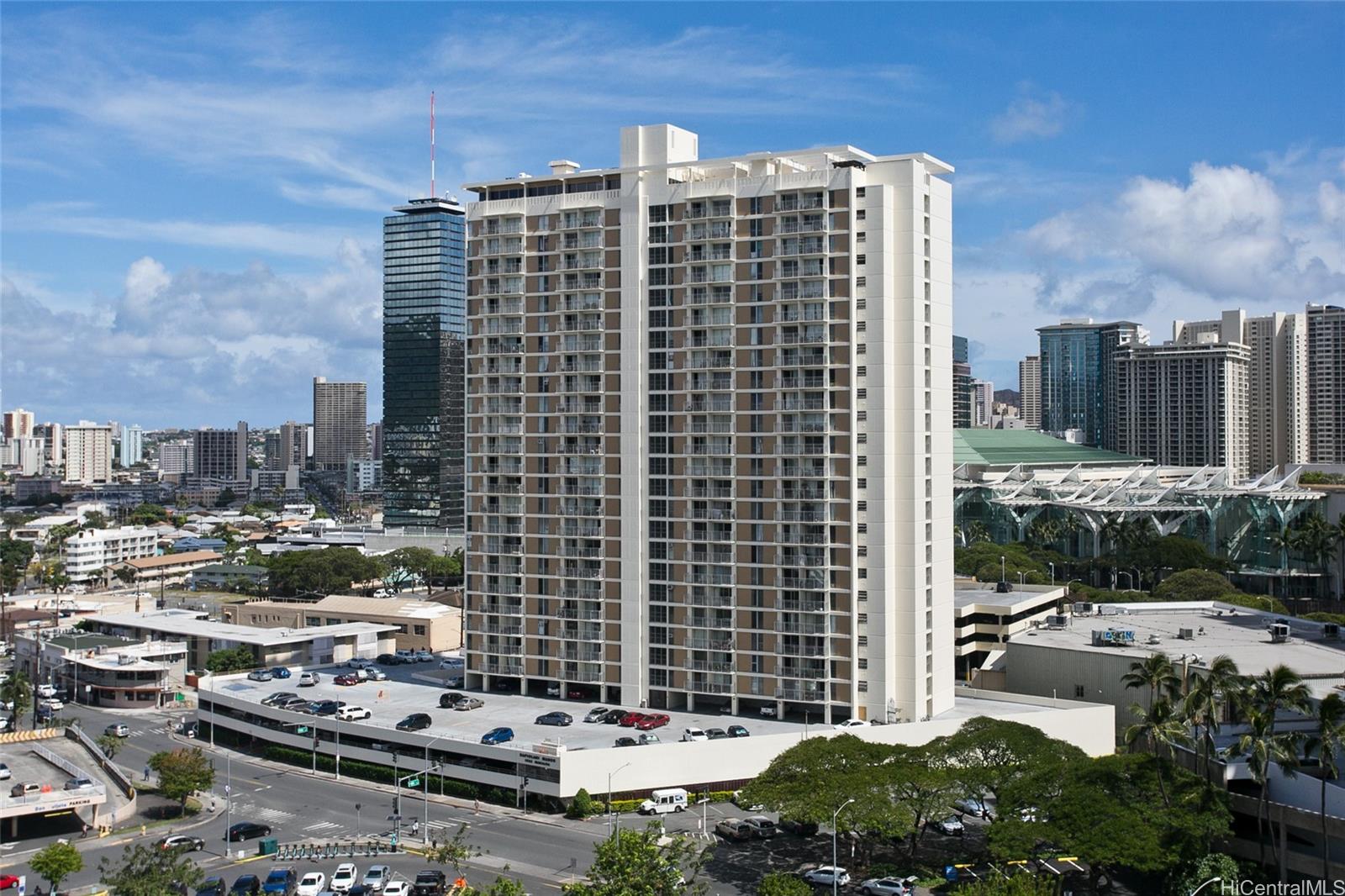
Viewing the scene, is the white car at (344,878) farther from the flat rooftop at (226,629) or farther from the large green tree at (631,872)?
the flat rooftop at (226,629)

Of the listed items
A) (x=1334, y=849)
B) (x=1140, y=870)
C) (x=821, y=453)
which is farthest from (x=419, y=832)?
(x=1334, y=849)

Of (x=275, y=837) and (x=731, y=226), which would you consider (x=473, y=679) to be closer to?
(x=275, y=837)

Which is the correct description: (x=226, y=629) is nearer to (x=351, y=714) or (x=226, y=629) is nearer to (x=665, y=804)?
(x=351, y=714)

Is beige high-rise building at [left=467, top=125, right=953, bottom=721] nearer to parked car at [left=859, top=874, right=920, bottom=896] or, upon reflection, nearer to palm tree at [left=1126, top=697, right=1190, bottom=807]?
parked car at [left=859, top=874, right=920, bottom=896]

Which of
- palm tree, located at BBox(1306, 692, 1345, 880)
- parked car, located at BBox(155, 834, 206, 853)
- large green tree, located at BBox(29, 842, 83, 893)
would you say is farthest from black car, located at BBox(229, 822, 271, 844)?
palm tree, located at BBox(1306, 692, 1345, 880)

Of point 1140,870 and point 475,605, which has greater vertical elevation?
point 475,605
